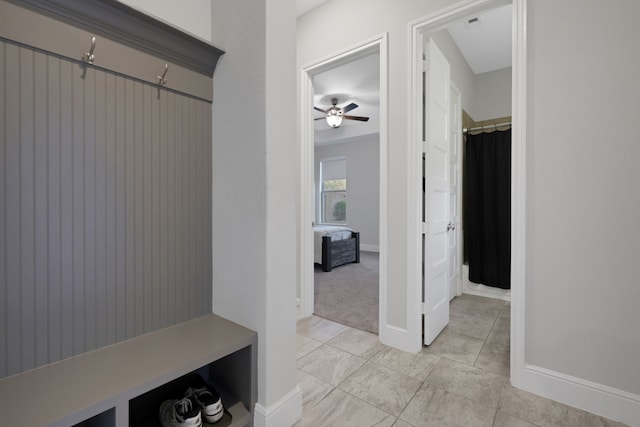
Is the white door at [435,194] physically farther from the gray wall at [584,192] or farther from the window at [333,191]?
the window at [333,191]

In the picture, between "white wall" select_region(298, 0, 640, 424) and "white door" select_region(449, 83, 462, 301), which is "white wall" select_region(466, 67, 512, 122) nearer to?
"white door" select_region(449, 83, 462, 301)

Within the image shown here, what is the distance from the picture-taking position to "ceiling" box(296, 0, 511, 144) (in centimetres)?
271

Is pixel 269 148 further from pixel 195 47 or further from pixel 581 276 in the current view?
pixel 581 276

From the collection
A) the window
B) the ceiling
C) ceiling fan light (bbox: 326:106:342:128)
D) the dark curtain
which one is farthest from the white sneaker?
the window

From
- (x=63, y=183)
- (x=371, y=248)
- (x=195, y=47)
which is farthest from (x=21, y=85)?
(x=371, y=248)

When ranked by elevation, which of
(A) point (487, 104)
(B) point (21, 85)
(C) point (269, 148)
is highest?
(A) point (487, 104)

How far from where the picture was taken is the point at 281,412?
1328 mm

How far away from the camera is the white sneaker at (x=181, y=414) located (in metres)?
1.10

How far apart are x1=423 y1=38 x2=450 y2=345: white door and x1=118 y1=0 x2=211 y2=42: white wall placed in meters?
1.52

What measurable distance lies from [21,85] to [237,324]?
1192 mm

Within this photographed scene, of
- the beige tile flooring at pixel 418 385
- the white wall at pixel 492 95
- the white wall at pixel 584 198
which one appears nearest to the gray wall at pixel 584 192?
the white wall at pixel 584 198

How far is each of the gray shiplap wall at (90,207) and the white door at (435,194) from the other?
1565 mm

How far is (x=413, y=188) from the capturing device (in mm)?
2090

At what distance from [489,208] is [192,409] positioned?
3434 millimetres
